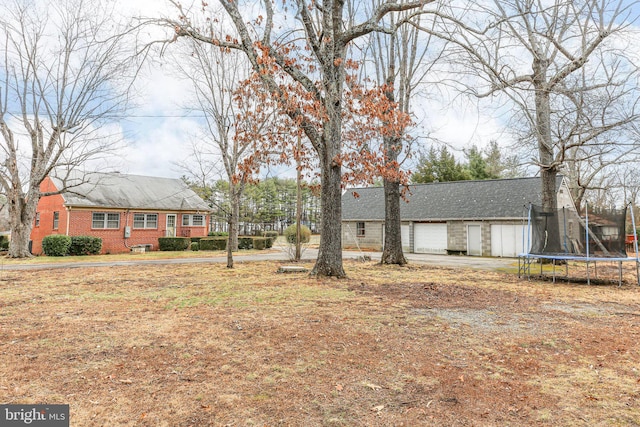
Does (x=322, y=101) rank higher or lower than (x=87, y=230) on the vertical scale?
higher

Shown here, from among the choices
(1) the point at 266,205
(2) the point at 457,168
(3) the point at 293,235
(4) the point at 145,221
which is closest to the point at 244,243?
(3) the point at 293,235

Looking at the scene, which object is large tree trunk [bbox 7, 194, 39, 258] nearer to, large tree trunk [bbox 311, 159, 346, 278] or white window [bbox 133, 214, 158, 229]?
white window [bbox 133, 214, 158, 229]

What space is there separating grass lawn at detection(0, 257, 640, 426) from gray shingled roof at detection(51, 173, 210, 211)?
16.1 meters

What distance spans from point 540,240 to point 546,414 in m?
9.84

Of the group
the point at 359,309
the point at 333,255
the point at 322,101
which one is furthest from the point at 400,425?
the point at 322,101

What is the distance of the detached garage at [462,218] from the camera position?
66.8ft

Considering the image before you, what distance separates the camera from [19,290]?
7488mm

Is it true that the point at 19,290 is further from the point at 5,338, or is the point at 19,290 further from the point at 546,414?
the point at 546,414

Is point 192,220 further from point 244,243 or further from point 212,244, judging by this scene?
point 244,243

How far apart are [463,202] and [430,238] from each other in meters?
3.12

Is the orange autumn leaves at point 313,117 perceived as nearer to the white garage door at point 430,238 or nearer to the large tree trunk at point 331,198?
the large tree trunk at point 331,198

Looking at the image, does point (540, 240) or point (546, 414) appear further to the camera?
point (540, 240)
